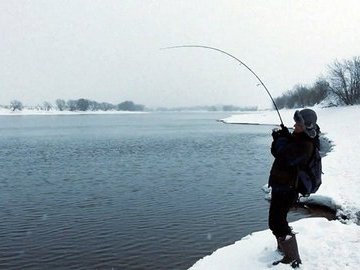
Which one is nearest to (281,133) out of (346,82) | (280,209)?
(280,209)

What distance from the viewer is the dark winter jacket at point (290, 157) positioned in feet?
22.4

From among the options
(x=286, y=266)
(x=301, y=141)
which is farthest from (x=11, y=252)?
(x=301, y=141)

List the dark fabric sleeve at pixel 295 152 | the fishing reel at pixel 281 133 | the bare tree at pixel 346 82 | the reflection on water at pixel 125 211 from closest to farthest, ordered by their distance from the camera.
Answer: the dark fabric sleeve at pixel 295 152 < the fishing reel at pixel 281 133 < the reflection on water at pixel 125 211 < the bare tree at pixel 346 82

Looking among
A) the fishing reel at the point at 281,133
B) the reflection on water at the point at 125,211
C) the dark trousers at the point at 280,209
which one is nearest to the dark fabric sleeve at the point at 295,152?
the fishing reel at the point at 281,133

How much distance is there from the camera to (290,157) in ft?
22.4

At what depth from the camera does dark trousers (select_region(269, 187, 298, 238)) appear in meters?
7.09

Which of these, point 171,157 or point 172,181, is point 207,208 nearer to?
point 172,181

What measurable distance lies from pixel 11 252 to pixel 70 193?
7474 mm

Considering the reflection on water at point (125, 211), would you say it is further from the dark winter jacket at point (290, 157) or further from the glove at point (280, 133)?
the glove at point (280, 133)

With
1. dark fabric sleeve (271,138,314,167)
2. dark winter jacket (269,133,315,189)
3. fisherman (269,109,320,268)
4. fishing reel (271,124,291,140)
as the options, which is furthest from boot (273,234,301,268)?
fishing reel (271,124,291,140)

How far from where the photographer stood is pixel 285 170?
7.01m

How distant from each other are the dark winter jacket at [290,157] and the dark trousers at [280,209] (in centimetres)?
17

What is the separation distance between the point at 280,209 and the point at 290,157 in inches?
38.4

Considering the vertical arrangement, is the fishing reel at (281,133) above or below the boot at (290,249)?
above
